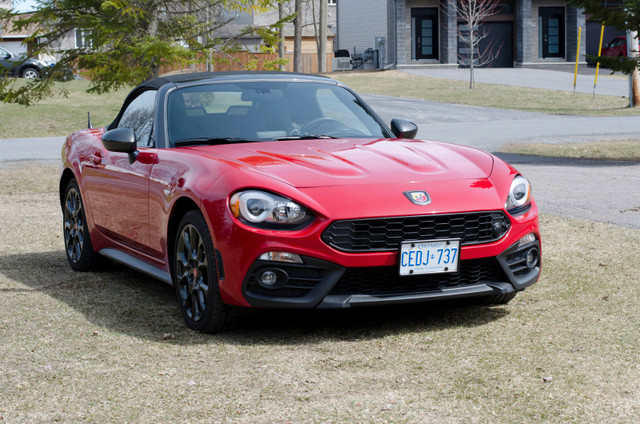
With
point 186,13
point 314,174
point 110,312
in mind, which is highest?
point 186,13

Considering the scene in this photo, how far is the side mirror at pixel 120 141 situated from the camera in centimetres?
618

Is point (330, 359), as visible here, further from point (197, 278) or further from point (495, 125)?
point (495, 125)

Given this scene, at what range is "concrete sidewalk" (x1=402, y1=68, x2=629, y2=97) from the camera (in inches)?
1547

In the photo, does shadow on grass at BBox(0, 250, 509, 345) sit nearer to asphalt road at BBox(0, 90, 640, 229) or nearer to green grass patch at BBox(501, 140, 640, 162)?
asphalt road at BBox(0, 90, 640, 229)

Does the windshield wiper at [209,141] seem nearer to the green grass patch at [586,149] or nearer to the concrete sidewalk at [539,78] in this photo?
the green grass patch at [586,149]

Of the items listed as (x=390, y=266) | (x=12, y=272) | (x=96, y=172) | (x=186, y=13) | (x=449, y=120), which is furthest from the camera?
(x=449, y=120)

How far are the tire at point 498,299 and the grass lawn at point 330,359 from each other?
0.23ft

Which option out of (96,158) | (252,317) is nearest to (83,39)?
(96,158)

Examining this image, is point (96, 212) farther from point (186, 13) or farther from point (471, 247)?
point (186, 13)

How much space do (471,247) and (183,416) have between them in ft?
6.47

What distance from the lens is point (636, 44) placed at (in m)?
29.5

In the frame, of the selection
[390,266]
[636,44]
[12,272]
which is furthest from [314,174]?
[636,44]

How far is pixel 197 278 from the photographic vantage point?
5.46m

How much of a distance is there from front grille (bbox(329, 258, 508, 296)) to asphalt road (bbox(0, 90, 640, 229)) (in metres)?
4.10
